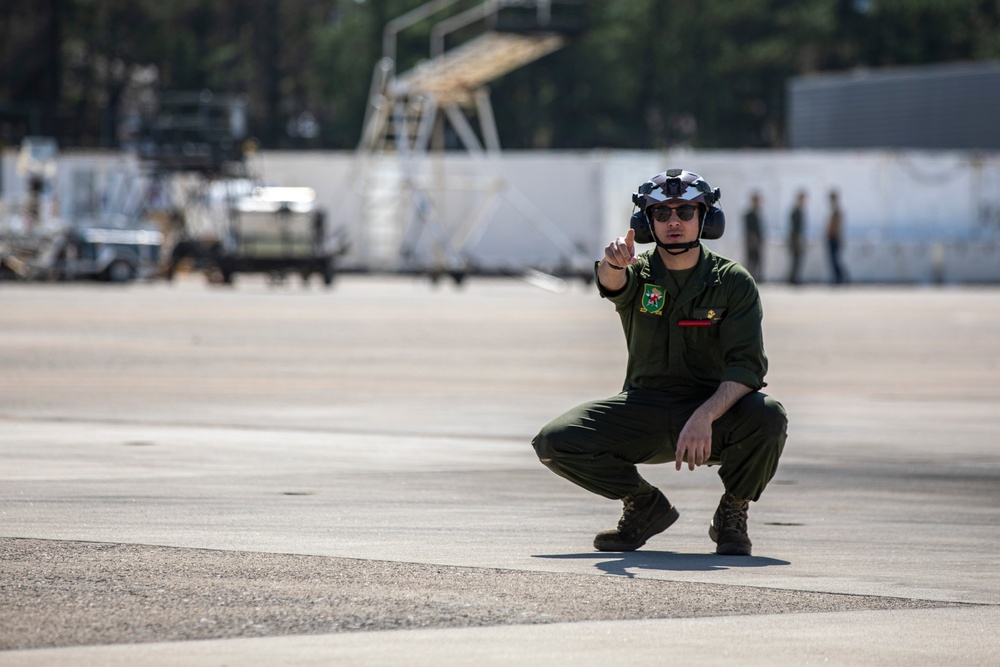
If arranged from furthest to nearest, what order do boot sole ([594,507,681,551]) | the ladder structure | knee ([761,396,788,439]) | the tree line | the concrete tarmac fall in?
1. the tree line
2. the ladder structure
3. boot sole ([594,507,681,551])
4. knee ([761,396,788,439])
5. the concrete tarmac

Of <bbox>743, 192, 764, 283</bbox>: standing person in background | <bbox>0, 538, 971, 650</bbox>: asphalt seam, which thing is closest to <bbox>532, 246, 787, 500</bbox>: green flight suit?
<bbox>0, 538, 971, 650</bbox>: asphalt seam

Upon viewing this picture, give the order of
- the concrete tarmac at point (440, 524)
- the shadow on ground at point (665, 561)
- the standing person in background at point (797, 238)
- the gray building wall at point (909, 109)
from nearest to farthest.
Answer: the concrete tarmac at point (440, 524) < the shadow on ground at point (665, 561) < the standing person in background at point (797, 238) < the gray building wall at point (909, 109)

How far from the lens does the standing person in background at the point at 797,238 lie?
40.0 meters

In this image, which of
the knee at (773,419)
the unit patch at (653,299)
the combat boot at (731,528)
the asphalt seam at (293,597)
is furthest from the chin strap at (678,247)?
the asphalt seam at (293,597)

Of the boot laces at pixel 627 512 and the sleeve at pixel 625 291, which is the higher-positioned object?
the sleeve at pixel 625 291

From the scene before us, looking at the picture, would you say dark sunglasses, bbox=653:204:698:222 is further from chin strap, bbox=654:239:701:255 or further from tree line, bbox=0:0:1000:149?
tree line, bbox=0:0:1000:149

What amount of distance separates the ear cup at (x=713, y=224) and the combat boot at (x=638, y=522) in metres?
0.98

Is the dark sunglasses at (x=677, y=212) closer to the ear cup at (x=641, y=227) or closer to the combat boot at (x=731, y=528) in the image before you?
the ear cup at (x=641, y=227)

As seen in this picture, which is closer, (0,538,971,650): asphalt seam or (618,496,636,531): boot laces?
(0,538,971,650): asphalt seam

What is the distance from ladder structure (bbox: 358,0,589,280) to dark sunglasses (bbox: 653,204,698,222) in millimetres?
33548

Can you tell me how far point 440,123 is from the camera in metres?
45.9

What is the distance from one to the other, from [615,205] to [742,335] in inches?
1597

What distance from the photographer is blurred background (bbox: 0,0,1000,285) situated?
42.6 metres

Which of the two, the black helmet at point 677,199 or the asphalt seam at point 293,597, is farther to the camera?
the black helmet at point 677,199
